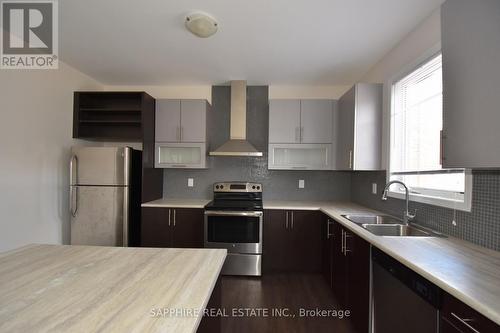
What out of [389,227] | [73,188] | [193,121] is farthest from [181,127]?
[389,227]

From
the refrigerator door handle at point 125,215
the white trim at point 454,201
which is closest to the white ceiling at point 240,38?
the white trim at point 454,201

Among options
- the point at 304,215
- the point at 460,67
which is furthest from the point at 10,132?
the point at 460,67

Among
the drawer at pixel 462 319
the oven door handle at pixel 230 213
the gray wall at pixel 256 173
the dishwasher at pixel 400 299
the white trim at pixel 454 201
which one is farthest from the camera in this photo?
the gray wall at pixel 256 173

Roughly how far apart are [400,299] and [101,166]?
3.03 m

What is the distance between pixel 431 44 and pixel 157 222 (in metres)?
3.21

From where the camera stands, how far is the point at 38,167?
2529 millimetres

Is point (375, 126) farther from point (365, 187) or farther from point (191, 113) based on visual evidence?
point (191, 113)

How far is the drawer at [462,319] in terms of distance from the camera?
81 centimetres

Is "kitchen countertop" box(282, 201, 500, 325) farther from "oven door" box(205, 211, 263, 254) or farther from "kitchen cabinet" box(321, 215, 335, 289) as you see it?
"oven door" box(205, 211, 263, 254)

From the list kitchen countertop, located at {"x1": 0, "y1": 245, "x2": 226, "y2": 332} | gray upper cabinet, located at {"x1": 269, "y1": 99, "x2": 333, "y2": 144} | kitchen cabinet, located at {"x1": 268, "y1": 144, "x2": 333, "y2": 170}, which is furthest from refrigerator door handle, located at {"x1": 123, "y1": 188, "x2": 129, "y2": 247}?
gray upper cabinet, located at {"x1": 269, "y1": 99, "x2": 333, "y2": 144}

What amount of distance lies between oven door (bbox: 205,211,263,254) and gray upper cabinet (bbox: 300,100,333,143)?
4.03 feet

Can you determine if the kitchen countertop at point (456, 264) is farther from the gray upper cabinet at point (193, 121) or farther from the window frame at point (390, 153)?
the gray upper cabinet at point (193, 121)

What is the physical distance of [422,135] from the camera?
6.65 feet

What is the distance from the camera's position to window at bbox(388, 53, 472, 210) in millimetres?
1685
